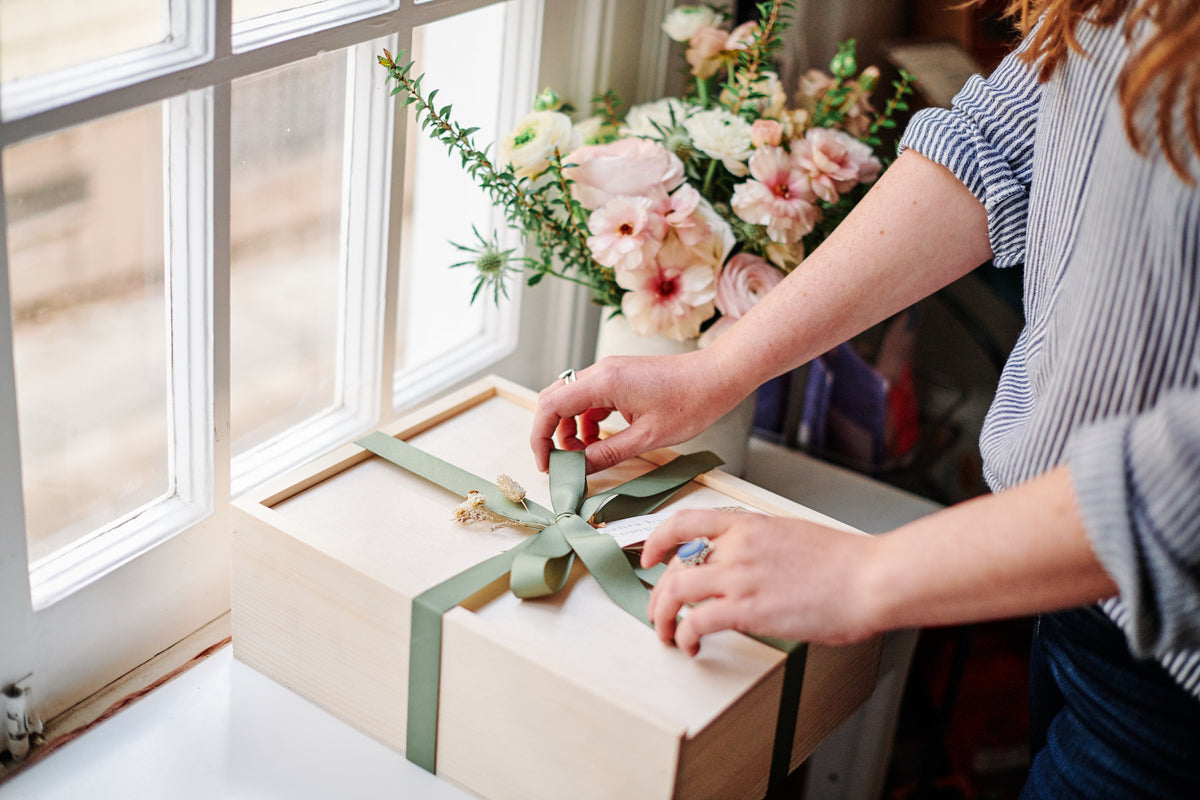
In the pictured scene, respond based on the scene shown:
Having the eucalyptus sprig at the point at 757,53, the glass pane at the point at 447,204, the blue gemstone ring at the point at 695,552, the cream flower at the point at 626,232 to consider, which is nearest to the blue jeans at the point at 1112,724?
the blue gemstone ring at the point at 695,552

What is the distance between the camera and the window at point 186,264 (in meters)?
0.77

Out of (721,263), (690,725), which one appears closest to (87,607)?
(690,725)

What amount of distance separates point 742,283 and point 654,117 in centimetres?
22

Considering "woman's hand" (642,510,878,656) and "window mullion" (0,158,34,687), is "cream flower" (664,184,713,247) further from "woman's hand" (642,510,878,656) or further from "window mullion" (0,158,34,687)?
"window mullion" (0,158,34,687)

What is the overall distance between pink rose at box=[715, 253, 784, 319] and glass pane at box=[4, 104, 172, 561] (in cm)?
49

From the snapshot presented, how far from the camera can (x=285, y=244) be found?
1.02m

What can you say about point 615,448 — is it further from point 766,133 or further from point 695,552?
point 766,133

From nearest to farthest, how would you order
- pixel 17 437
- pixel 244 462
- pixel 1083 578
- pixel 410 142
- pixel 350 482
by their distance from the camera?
pixel 1083 578 → pixel 17 437 → pixel 350 482 → pixel 244 462 → pixel 410 142

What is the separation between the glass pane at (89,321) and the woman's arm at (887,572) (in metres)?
0.45

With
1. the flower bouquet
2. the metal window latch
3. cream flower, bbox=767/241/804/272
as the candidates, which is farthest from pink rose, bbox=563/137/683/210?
the metal window latch

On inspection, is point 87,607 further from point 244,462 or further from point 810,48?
point 810,48

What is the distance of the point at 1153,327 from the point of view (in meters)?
0.62

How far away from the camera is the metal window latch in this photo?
2.60ft

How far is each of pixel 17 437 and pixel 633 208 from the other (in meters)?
0.52
